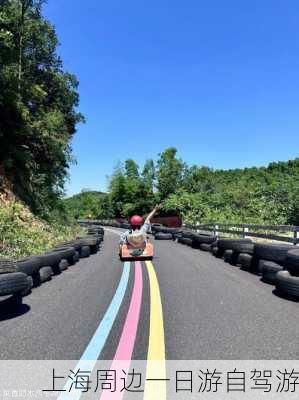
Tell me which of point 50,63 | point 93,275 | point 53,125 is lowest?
point 93,275

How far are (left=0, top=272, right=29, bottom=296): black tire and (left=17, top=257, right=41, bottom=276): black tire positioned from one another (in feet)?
5.07

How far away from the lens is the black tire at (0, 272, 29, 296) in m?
5.37

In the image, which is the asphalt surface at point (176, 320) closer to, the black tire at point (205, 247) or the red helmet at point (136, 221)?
the red helmet at point (136, 221)

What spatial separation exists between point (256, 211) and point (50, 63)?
93.0ft

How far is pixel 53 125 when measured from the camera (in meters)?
26.9

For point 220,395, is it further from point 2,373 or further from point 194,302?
point 194,302

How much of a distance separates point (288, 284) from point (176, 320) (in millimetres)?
2331

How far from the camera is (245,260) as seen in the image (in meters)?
10.7

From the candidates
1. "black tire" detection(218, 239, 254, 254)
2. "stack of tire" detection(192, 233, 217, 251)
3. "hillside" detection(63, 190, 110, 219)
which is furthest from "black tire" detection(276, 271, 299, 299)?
"hillside" detection(63, 190, 110, 219)

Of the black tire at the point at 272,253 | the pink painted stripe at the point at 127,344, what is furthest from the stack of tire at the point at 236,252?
the pink painted stripe at the point at 127,344

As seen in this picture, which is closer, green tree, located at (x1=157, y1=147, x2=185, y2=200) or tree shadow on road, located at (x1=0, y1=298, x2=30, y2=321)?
tree shadow on road, located at (x1=0, y1=298, x2=30, y2=321)

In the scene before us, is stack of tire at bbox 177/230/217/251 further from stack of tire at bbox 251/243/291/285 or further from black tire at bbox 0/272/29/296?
black tire at bbox 0/272/29/296

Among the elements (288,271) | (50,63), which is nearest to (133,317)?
(288,271)

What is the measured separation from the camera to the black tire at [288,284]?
6.56m
